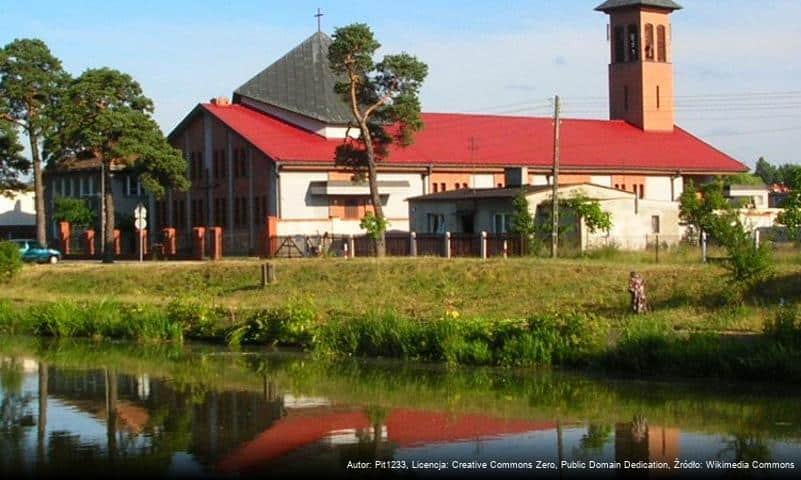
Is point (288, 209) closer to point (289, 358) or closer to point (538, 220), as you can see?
point (538, 220)

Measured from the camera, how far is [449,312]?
2817 centimetres

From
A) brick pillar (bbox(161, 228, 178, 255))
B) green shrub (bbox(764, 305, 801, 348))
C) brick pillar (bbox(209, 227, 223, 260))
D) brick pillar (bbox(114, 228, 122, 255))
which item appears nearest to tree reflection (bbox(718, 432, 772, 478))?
green shrub (bbox(764, 305, 801, 348))

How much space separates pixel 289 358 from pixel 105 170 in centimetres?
3130

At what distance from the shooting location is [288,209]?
5909cm

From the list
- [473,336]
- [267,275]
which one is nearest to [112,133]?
[267,275]

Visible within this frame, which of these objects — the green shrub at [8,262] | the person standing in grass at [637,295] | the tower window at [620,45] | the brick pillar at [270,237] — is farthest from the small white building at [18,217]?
the person standing in grass at [637,295]

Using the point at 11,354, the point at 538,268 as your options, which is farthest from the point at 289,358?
the point at 538,268

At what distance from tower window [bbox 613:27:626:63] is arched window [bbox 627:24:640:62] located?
0.34 metres

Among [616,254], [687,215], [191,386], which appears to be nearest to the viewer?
[191,386]

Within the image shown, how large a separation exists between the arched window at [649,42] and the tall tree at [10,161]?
33868 millimetres

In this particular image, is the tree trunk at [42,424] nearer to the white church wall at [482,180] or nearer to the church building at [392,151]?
the church building at [392,151]

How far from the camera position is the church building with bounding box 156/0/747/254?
59.9 metres

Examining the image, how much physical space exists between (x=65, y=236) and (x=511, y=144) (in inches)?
908

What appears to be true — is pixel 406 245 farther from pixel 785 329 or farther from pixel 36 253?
pixel 785 329
